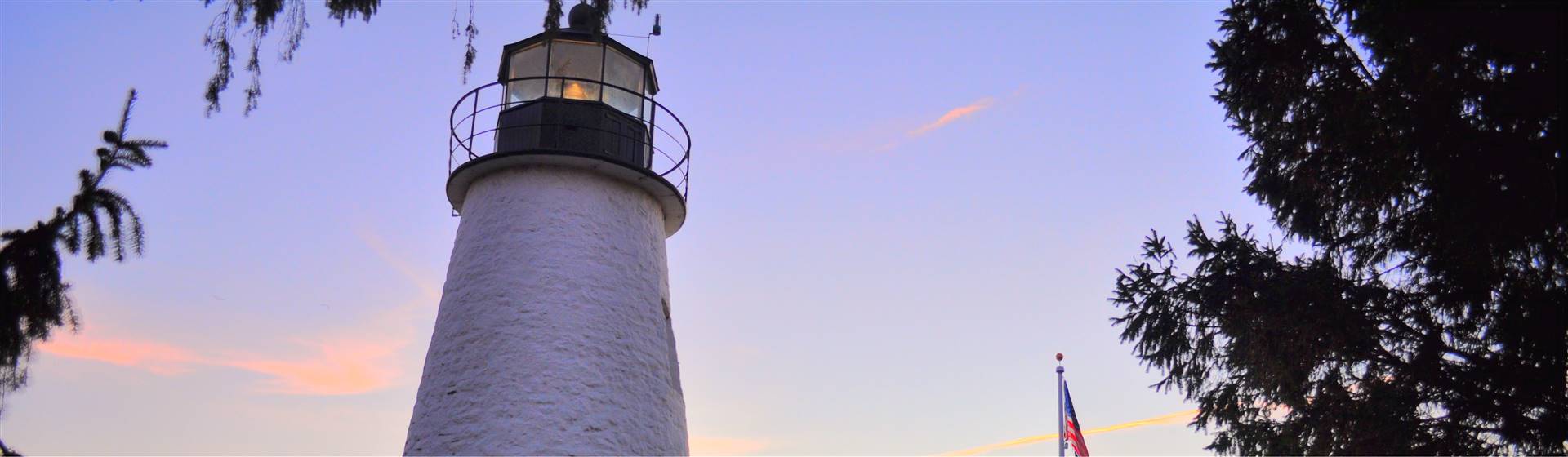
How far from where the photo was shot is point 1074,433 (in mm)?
16719

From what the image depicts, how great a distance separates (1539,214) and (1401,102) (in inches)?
54.7

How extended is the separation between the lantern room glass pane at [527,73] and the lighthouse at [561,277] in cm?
2

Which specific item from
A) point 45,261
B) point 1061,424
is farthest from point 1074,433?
point 45,261

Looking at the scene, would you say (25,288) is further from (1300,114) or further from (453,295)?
(1300,114)

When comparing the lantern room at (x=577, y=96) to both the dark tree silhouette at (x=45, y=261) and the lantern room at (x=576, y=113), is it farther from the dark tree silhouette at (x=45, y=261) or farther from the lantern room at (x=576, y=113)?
the dark tree silhouette at (x=45, y=261)

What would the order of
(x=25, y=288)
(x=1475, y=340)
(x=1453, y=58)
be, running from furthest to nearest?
(x=1475, y=340)
(x=1453, y=58)
(x=25, y=288)

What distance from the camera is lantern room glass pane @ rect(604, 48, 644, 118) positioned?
14047mm

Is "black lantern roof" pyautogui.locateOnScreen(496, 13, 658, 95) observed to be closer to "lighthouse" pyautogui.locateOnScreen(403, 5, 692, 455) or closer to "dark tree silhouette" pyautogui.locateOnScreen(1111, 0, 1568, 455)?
"lighthouse" pyautogui.locateOnScreen(403, 5, 692, 455)

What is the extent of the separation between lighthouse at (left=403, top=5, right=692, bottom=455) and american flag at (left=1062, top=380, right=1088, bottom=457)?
644cm

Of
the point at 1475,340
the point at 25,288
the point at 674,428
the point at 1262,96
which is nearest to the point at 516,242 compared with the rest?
the point at 674,428

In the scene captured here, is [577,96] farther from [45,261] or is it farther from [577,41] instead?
[45,261]

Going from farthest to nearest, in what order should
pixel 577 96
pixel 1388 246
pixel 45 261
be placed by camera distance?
pixel 577 96 < pixel 1388 246 < pixel 45 261

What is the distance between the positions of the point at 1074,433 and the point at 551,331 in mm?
8457

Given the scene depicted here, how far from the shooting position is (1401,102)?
9.71 meters
